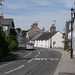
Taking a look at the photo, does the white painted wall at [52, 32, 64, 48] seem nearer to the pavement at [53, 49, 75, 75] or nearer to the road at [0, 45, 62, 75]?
the road at [0, 45, 62, 75]

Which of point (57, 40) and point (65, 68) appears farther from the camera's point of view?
point (57, 40)

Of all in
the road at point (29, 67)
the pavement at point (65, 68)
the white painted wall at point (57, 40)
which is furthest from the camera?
the white painted wall at point (57, 40)

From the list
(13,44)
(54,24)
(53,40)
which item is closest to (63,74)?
(13,44)

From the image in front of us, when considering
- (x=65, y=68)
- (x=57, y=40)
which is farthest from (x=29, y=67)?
(x=57, y=40)

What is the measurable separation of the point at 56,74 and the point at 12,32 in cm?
3884

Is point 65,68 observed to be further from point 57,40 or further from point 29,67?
point 57,40

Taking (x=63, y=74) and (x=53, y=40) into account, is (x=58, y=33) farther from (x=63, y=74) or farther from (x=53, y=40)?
(x=63, y=74)

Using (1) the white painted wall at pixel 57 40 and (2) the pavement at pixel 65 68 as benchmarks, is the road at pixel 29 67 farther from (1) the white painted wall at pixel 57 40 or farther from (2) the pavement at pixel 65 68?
(1) the white painted wall at pixel 57 40

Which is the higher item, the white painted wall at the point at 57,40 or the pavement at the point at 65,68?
the white painted wall at the point at 57,40

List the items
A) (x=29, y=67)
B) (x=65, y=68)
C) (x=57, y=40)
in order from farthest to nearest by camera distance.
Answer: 1. (x=57, y=40)
2. (x=29, y=67)
3. (x=65, y=68)

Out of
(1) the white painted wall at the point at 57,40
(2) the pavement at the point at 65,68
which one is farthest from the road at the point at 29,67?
(1) the white painted wall at the point at 57,40

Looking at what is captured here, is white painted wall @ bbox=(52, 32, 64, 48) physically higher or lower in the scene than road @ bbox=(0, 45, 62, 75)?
higher

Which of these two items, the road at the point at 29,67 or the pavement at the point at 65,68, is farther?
the road at the point at 29,67

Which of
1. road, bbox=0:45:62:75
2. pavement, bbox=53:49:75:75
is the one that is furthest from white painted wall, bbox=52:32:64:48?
pavement, bbox=53:49:75:75
